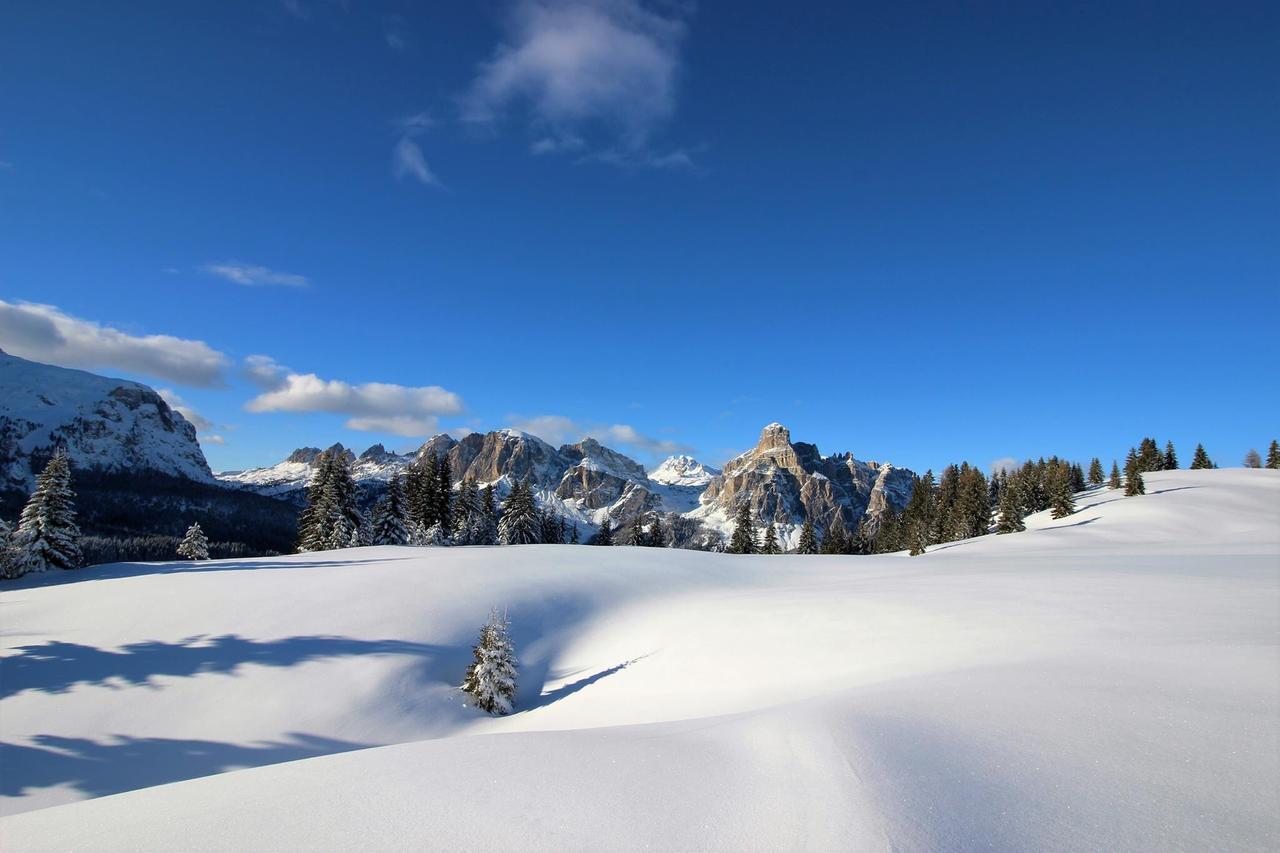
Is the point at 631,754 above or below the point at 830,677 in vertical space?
above

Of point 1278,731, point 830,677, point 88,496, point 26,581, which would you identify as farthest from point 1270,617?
point 88,496

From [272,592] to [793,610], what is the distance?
16.3m

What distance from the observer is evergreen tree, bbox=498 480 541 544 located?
50.6 metres

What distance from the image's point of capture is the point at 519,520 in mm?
50844

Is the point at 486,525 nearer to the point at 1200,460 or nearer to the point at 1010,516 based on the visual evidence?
the point at 1010,516

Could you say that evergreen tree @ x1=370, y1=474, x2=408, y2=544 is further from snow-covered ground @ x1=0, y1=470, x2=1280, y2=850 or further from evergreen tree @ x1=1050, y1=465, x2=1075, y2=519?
evergreen tree @ x1=1050, y1=465, x2=1075, y2=519

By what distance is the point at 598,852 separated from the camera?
3680mm

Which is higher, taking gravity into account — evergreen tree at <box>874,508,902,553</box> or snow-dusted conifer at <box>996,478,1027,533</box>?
snow-dusted conifer at <box>996,478,1027,533</box>

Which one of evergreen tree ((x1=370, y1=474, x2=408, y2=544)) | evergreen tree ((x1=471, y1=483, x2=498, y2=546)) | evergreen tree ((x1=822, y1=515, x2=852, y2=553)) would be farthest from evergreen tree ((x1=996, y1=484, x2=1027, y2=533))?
evergreen tree ((x1=370, y1=474, x2=408, y2=544))

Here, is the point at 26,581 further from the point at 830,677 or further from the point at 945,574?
the point at 945,574

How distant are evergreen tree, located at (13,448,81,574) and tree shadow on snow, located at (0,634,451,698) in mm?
16816

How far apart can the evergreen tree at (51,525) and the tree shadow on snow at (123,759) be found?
2043 centimetres

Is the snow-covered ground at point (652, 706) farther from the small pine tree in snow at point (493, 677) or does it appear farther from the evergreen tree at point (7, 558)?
the evergreen tree at point (7, 558)

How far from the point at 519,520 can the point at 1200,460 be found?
108 meters
